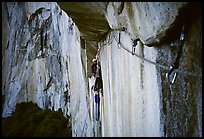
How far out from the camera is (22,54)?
14.4 m

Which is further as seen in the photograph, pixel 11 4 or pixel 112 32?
pixel 11 4

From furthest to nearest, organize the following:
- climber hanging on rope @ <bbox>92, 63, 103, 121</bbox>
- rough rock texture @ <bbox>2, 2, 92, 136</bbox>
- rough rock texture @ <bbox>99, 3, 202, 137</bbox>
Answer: rough rock texture @ <bbox>2, 2, 92, 136</bbox>, climber hanging on rope @ <bbox>92, 63, 103, 121</bbox>, rough rock texture @ <bbox>99, 3, 202, 137</bbox>

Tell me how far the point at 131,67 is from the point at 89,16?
146cm

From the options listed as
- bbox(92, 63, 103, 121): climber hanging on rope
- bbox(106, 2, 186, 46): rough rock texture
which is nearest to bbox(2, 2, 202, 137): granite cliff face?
Result: bbox(106, 2, 186, 46): rough rock texture

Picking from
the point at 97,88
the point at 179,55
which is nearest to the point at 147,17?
the point at 179,55

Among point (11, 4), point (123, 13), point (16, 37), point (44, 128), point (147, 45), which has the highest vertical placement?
point (11, 4)

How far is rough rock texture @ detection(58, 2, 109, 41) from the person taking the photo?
4.41 meters

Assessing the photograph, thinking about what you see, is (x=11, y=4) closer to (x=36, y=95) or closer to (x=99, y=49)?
(x=36, y=95)

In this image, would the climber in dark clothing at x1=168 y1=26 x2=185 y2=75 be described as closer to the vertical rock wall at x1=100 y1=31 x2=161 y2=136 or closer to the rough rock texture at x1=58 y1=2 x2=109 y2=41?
the vertical rock wall at x1=100 y1=31 x2=161 y2=136

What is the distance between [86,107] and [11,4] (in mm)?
9815

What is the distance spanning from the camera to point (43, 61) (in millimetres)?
12656

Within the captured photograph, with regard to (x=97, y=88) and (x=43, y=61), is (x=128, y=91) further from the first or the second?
(x=43, y=61)

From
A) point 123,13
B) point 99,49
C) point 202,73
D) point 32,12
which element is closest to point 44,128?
point 99,49

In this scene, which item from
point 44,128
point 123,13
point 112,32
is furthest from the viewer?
point 44,128
